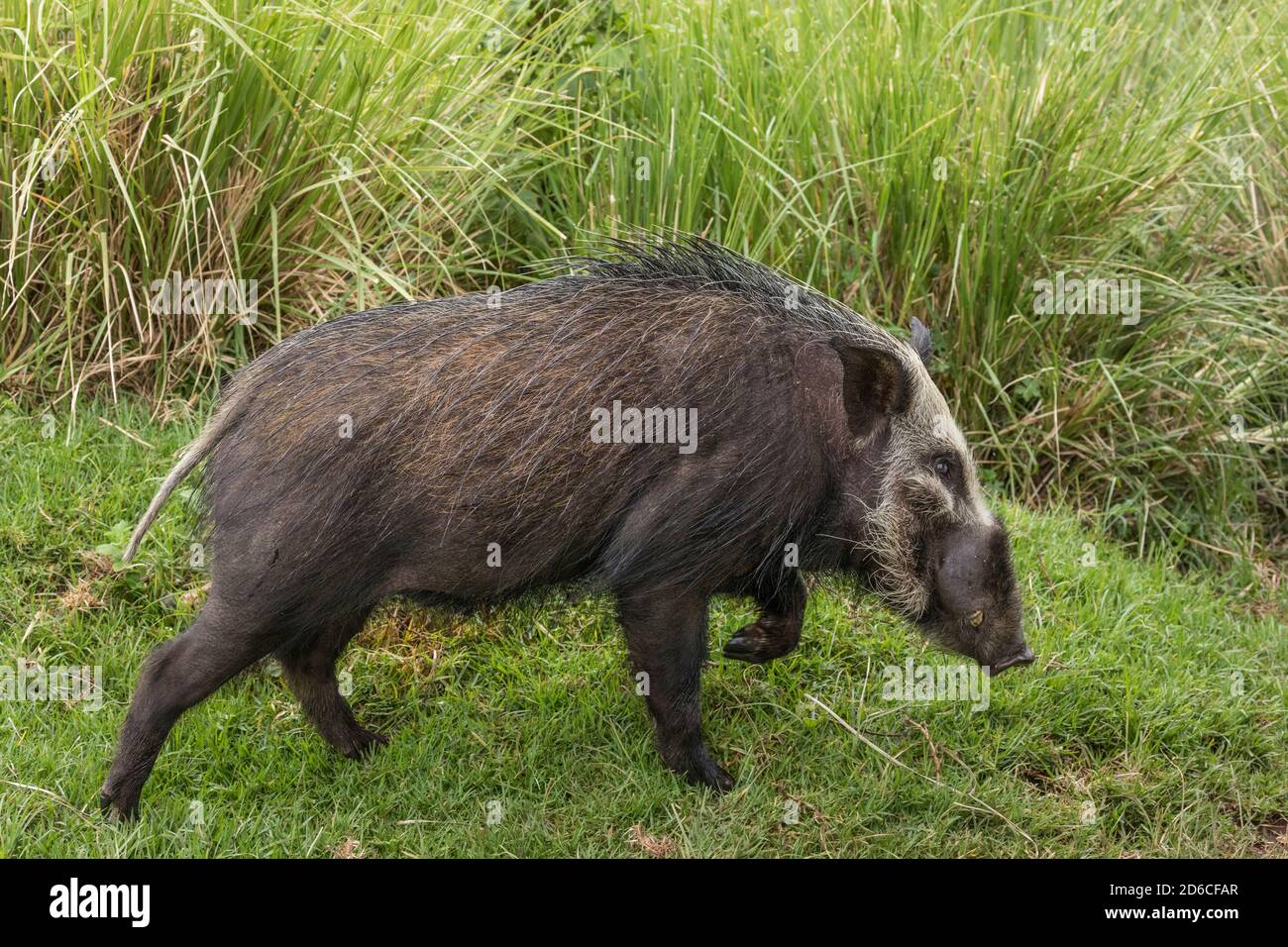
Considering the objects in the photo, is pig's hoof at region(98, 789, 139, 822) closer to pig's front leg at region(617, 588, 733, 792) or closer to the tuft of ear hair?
pig's front leg at region(617, 588, 733, 792)

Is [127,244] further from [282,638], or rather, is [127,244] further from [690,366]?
[690,366]

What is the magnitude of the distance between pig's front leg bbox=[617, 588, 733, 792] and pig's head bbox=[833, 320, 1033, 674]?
0.65 m

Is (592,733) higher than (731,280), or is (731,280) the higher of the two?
(731,280)

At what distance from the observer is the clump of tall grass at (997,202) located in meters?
6.75

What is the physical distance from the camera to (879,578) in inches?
187

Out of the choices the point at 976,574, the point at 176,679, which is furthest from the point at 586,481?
the point at 176,679

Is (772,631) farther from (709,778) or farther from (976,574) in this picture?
(976,574)

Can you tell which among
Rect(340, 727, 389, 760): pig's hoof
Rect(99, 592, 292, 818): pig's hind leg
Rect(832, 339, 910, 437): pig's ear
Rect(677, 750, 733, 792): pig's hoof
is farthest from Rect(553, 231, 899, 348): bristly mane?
Rect(340, 727, 389, 760): pig's hoof

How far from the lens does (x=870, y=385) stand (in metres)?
4.61

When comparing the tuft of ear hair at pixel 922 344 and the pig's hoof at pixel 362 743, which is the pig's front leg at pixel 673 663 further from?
the tuft of ear hair at pixel 922 344

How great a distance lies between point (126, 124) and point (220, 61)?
0.50 meters

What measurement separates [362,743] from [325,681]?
11.2 inches

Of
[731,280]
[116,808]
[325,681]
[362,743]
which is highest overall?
[731,280]

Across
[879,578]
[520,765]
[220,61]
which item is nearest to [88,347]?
[220,61]
